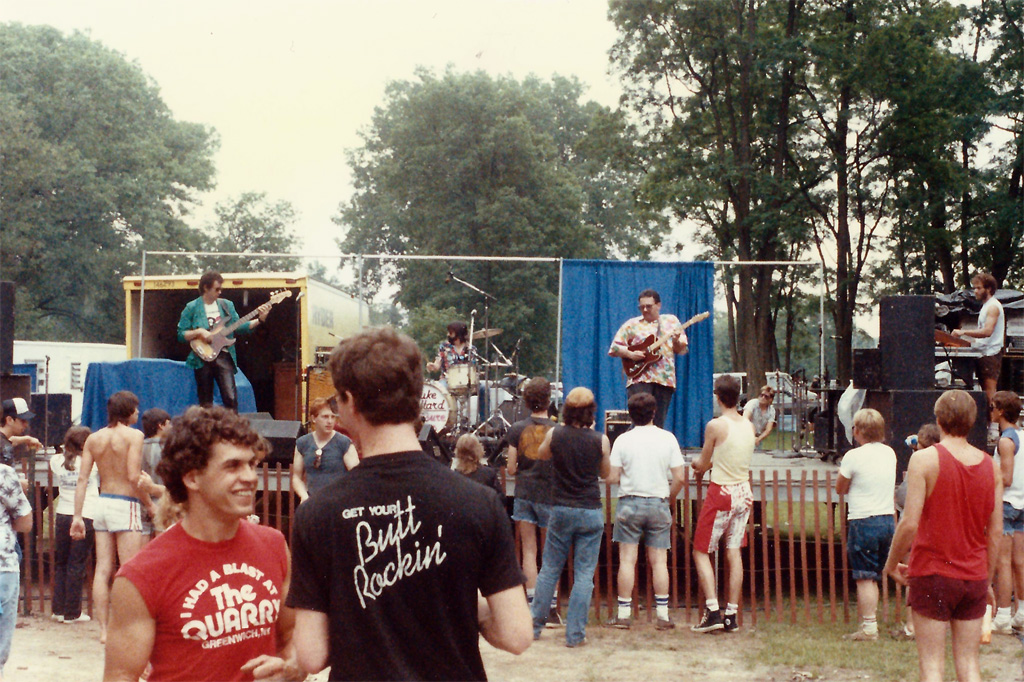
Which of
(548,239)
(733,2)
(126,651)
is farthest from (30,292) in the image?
(126,651)

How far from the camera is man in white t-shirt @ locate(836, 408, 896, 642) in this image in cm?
775

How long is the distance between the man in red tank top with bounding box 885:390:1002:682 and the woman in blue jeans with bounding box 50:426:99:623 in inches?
262

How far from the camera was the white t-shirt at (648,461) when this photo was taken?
26.3ft

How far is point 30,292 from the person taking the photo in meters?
37.6

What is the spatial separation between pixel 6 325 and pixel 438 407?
15.2 feet

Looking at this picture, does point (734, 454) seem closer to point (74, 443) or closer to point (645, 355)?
point (645, 355)

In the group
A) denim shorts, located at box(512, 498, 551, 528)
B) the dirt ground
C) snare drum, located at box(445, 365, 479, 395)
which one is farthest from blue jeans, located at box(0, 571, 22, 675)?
snare drum, located at box(445, 365, 479, 395)

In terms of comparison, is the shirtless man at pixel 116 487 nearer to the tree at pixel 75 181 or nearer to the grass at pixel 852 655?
the grass at pixel 852 655

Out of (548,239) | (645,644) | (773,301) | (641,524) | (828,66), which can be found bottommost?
(645,644)

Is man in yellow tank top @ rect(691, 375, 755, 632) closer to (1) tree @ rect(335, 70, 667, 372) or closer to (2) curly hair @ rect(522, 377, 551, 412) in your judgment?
(2) curly hair @ rect(522, 377, 551, 412)

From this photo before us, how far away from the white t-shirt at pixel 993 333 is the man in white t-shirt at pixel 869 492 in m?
3.43

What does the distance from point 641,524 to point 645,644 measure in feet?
3.11

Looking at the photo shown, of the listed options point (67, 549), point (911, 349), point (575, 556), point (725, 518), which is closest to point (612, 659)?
point (575, 556)

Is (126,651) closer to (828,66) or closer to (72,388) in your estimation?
(72,388)
